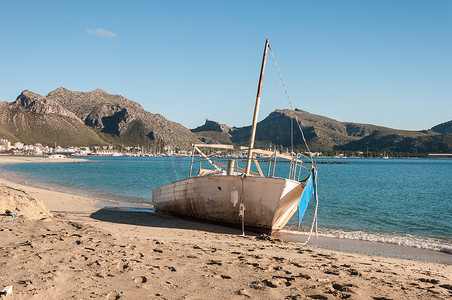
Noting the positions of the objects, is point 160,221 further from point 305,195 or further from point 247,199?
point 305,195

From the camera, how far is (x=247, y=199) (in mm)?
12789

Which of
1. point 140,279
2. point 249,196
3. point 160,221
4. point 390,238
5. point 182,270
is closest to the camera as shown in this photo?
point 140,279

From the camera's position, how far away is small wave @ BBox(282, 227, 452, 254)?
12668 mm

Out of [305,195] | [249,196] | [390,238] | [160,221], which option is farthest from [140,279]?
[390,238]

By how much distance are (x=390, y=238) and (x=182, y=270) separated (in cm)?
1052

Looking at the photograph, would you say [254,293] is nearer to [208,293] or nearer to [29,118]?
[208,293]

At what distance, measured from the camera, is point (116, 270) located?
6.37 m

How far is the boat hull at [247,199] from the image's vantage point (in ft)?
40.5

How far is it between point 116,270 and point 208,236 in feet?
18.0

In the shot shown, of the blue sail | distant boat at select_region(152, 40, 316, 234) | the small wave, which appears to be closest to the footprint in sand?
distant boat at select_region(152, 40, 316, 234)

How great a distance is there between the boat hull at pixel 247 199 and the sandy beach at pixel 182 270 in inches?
83.8

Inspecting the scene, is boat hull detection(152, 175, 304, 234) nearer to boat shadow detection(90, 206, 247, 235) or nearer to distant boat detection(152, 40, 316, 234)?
distant boat detection(152, 40, 316, 234)

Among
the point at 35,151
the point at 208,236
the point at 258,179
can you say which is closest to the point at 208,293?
the point at 208,236

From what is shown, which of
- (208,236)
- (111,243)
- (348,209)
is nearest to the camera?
(111,243)
